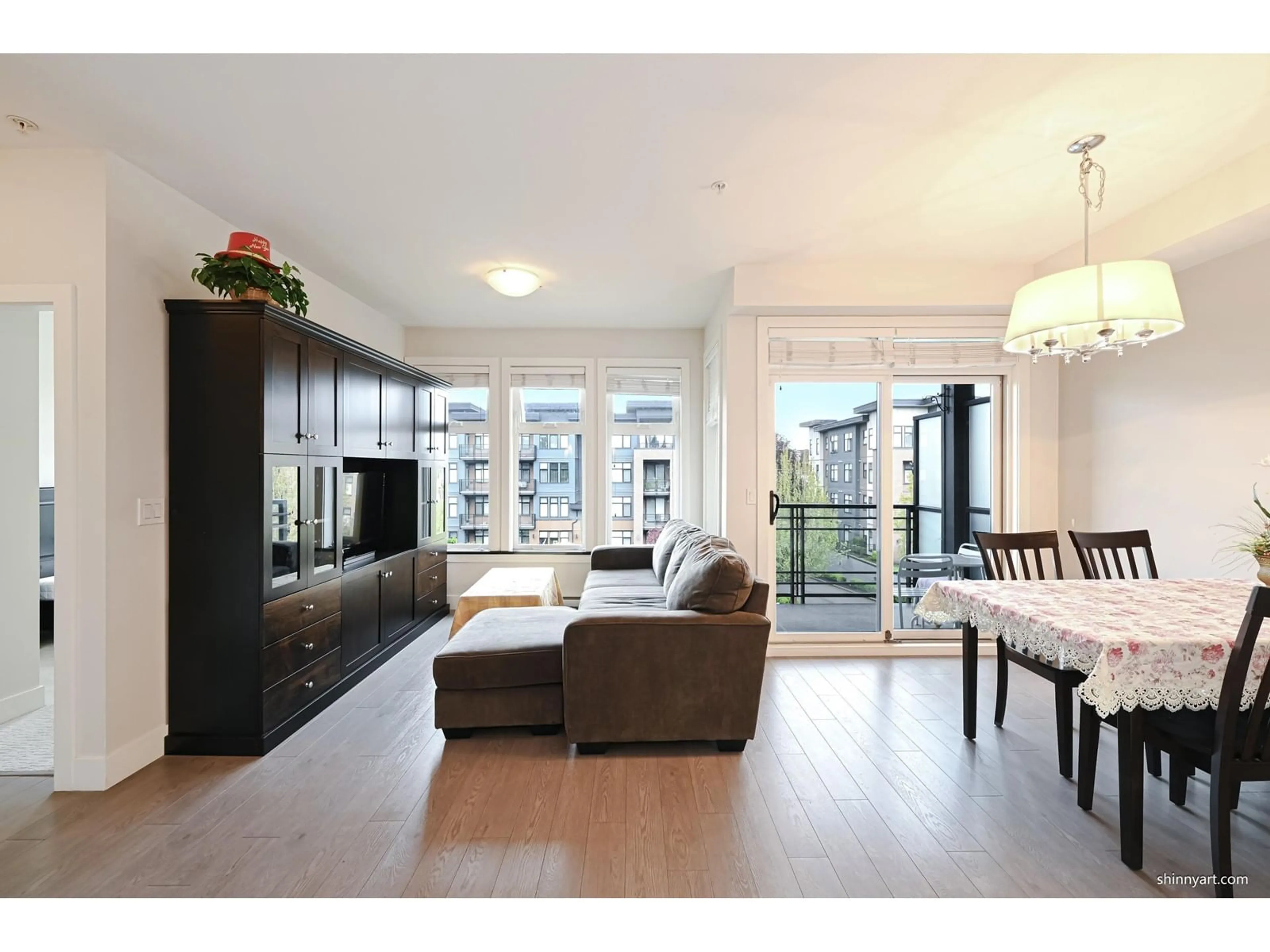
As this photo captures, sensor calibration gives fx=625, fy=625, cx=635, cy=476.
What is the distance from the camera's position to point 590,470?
607 cm

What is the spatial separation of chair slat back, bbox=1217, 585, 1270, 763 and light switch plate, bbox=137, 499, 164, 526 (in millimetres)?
3930

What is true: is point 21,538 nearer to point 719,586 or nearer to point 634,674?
point 634,674

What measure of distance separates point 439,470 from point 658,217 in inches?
123

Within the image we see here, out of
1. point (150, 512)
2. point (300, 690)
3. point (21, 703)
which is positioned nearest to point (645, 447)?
point (300, 690)

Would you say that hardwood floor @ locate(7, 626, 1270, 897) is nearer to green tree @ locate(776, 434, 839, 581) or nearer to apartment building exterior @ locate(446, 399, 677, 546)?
green tree @ locate(776, 434, 839, 581)

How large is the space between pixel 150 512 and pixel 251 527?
0.40 m

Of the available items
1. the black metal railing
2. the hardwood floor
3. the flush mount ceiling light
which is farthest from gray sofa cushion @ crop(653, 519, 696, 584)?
the flush mount ceiling light

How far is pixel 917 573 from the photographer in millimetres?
4820

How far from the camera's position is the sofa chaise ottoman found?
2.93 m

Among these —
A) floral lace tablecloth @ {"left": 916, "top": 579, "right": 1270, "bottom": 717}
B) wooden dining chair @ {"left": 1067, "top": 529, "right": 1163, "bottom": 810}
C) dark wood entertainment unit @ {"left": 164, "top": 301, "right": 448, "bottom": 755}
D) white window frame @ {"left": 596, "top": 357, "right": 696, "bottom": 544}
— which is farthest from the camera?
white window frame @ {"left": 596, "top": 357, "right": 696, "bottom": 544}

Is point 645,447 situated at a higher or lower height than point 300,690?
higher

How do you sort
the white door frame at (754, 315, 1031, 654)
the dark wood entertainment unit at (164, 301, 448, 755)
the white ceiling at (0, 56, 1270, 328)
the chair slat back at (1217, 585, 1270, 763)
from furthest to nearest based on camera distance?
the white door frame at (754, 315, 1031, 654) < the dark wood entertainment unit at (164, 301, 448, 755) < the white ceiling at (0, 56, 1270, 328) < the chair slat back at (1217, 585, 1270, 763)

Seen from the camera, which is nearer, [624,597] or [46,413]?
[624,597]
